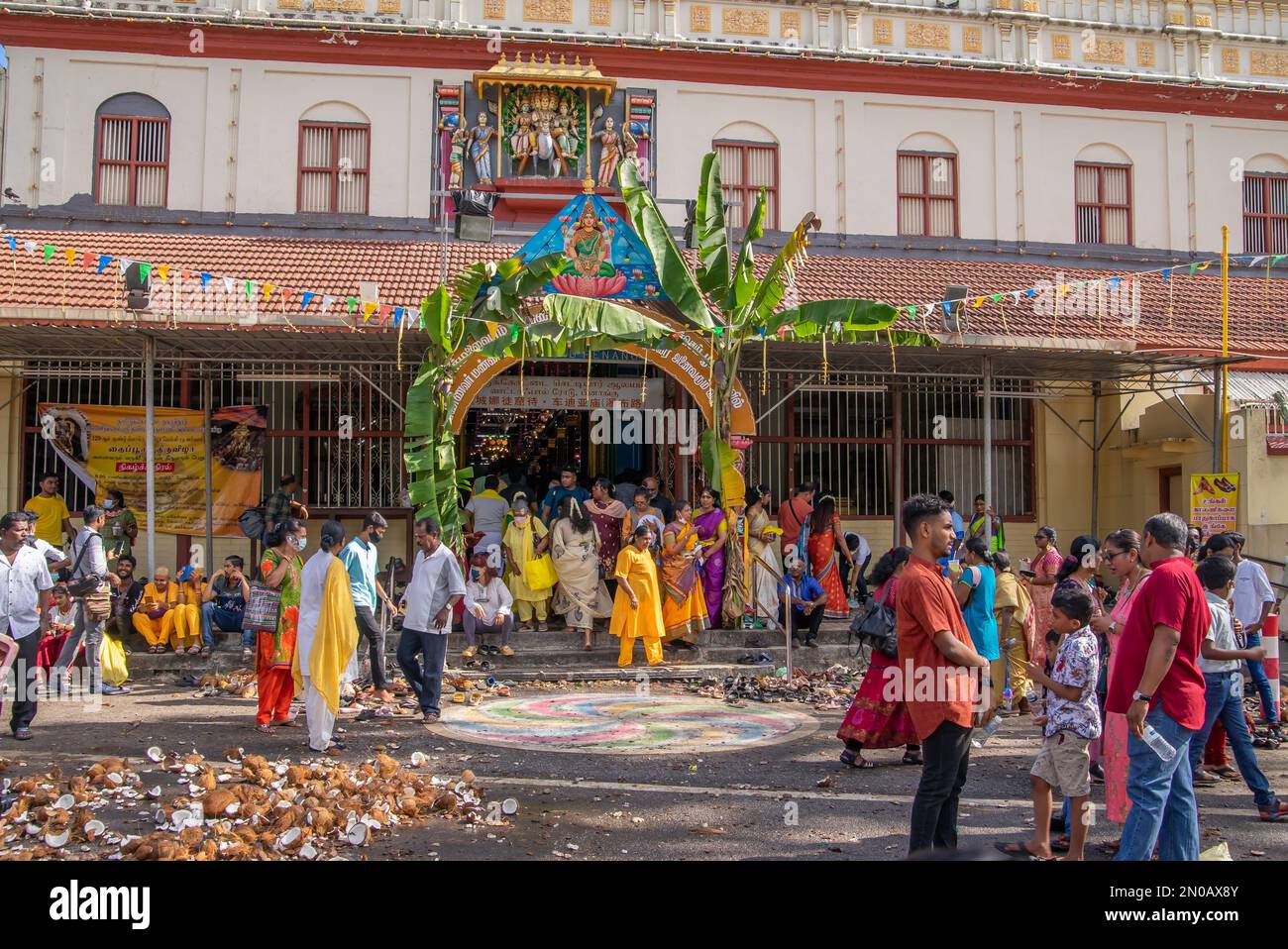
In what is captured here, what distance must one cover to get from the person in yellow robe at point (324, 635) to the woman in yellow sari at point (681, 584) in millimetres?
4287

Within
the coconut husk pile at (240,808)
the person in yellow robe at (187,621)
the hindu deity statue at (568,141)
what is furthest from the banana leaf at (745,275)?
the coconut husk pile at (240,808)

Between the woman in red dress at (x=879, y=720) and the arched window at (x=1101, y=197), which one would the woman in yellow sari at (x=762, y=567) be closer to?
the woman in red dress at (x=879, y=720)

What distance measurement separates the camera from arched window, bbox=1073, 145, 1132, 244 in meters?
18.3

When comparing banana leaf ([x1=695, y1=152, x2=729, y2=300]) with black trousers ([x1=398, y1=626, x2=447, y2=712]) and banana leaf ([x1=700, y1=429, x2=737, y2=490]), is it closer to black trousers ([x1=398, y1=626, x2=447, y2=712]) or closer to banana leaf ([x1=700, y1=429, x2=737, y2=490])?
banana leaf ([x1=700, y1=429, x2=737, y2=490])

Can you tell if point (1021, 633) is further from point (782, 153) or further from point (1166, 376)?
point (782, 153)

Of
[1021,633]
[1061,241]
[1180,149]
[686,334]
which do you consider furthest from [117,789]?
[1180,149]

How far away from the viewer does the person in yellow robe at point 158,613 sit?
37.7 feet

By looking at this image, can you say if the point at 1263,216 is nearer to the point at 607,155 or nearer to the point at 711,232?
the point at 607,155

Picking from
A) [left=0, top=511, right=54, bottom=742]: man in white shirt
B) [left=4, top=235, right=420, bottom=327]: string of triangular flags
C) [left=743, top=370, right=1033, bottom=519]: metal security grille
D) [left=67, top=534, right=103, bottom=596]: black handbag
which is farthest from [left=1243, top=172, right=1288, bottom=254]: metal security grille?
[left=0, top=511, right=54, bottom=742]: man in white shirt

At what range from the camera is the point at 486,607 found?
11.6 meters

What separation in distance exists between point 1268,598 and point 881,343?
17.4 feet

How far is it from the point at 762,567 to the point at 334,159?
9.51 m

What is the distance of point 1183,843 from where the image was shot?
4.80 meters

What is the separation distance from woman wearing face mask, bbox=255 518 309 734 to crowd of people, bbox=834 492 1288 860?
422 cm
